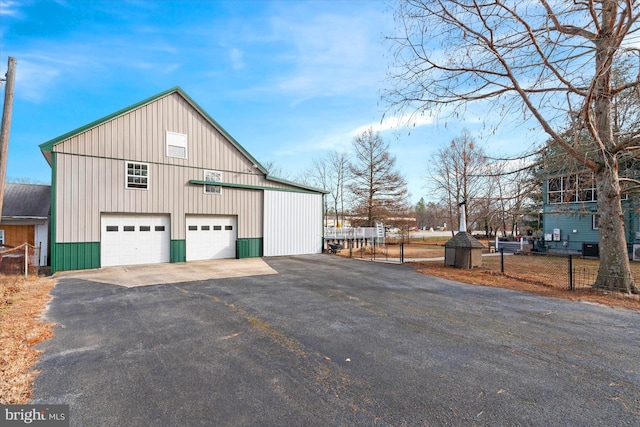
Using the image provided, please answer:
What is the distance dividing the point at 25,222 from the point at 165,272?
904 cm

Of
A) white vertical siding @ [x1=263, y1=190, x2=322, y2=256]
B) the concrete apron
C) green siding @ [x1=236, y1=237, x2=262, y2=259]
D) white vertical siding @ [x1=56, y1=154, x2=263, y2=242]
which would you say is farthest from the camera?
white vertical siding @ [x1=263, y1=190, x2=322, y2=256]

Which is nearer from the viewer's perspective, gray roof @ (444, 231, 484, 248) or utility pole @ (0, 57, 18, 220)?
utility pole @ (0, 57, 18, 220)

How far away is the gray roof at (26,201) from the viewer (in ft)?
46.7

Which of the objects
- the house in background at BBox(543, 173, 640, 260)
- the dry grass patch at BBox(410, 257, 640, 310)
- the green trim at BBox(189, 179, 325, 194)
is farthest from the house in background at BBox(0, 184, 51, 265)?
the house in background at BBox(543, 173, 640, 260)

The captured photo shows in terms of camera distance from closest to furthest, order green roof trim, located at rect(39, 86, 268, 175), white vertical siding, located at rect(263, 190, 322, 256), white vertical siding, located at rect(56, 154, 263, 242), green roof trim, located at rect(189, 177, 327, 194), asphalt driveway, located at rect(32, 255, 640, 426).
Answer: asphalt driveway, located at rect(32, 255, 640, 426) → green roof trim, located at rect(39, 86, 268, 175) → white vertical siding, located at rect(56, 154, 263, 242) → green roof trim, located at rect(189, 177, 327, 194) → white vertical siding, located at rect(263, 190, 322, 256)

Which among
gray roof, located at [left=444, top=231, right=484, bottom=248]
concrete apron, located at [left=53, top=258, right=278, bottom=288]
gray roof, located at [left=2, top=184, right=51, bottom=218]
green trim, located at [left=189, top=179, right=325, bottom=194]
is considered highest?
green trim, located at [left=189, top=179, right=325, bottom=194]

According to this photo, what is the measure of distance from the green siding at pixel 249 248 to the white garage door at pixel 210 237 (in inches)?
15.3

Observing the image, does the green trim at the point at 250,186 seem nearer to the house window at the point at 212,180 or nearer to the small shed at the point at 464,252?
the house window at the point at 212,180

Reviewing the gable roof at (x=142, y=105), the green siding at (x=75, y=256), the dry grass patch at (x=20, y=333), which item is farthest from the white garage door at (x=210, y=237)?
the dry grass patch at (x=20, y=333)

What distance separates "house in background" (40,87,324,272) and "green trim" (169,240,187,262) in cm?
4

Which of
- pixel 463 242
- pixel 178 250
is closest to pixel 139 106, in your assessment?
pixel 178 250

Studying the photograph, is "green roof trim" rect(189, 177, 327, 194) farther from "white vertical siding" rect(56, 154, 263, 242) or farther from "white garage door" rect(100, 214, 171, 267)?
"white garage door" rect(100, 214, 171, 267)

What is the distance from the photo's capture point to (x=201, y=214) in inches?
573

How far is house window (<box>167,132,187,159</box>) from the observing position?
1366cm
